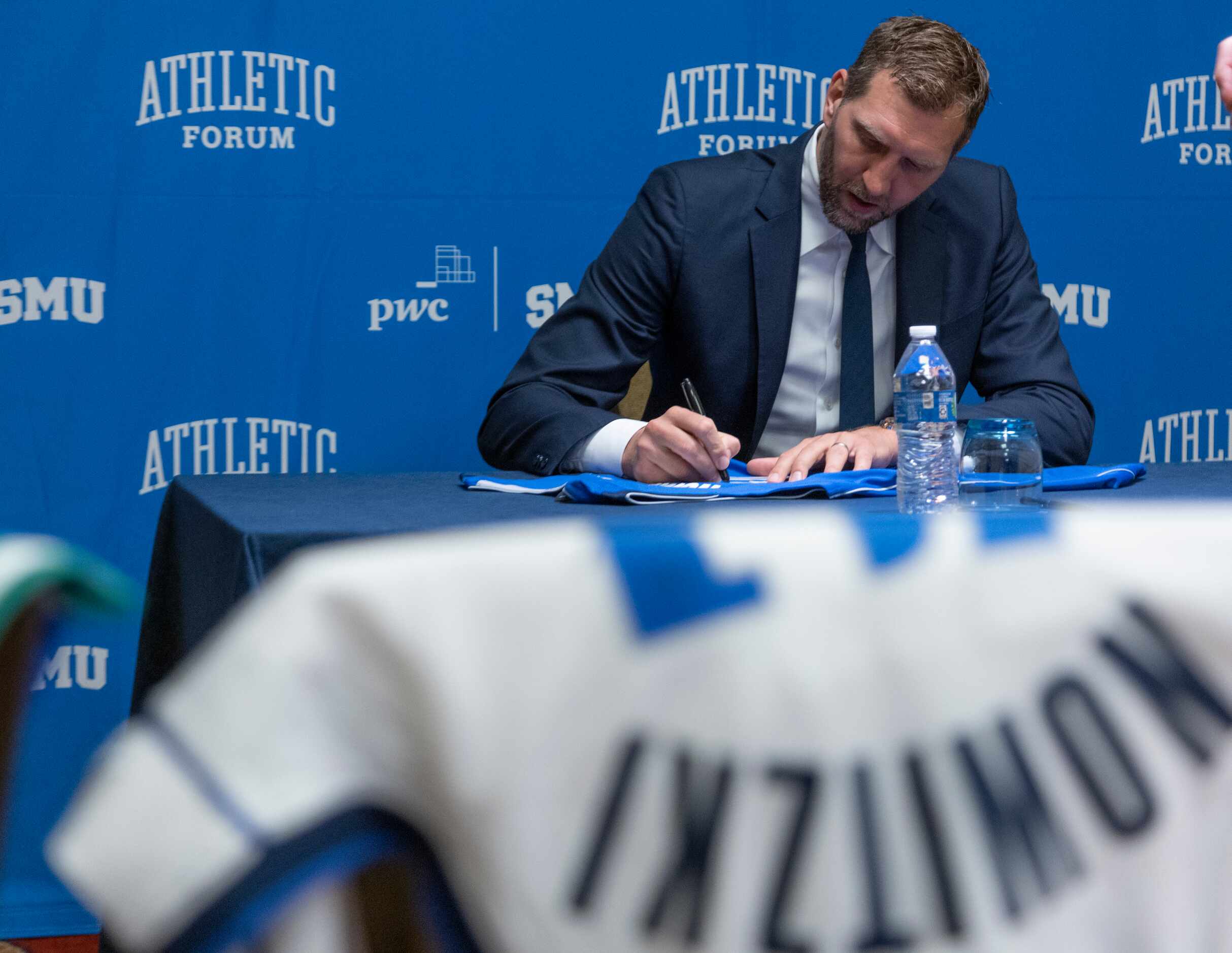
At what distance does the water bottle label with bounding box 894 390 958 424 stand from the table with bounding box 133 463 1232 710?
0.45ft

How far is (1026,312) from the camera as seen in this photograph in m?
1.86

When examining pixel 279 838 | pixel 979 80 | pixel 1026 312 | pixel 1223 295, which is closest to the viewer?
pixel 279 838

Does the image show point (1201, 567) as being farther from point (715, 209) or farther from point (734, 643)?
point (715, 209)

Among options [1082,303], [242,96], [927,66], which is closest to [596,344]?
[927,66]

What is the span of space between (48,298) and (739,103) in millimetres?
1245

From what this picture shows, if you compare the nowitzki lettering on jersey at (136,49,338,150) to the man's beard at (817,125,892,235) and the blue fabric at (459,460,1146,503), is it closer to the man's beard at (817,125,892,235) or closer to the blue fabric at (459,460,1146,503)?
the man's beard at (817,125,892,235)

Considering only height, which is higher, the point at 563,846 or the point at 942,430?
the point at 942,430

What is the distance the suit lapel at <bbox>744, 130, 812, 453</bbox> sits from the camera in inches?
70.5

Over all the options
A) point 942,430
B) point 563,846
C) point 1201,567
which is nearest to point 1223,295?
point 942,430

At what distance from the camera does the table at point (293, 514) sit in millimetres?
961

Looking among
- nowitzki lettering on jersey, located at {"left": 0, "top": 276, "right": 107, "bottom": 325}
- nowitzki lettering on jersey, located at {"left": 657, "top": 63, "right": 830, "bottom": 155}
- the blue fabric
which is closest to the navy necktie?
the blue fabric

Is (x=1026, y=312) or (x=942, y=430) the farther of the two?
(x=1026, y=312)

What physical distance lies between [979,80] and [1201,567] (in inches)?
56.6

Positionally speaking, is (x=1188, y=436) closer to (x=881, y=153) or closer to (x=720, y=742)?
(x=881, y=153)
